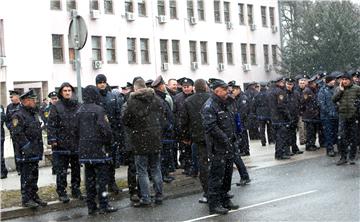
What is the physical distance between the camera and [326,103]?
1677 cm

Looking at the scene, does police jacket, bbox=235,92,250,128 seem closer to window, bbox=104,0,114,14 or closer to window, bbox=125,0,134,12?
window, bbox=104,0,114,14

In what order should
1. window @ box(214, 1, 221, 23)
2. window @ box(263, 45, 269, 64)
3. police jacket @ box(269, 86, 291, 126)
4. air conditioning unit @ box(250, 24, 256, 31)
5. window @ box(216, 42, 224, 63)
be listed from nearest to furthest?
police jacket @ box(269, 86, 291, 126) < window @ box(214, 1, 221, 23) < window @ box(216, 42, 224, 63) < air conditioning unit @ box(250, 24, 256, 31) < window @ box(263, 45, 269, 64)

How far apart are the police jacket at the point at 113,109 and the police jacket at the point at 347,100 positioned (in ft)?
16.0

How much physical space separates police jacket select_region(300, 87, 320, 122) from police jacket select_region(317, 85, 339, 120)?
36.7 inches

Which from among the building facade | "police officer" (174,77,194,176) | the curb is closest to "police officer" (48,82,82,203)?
the curb

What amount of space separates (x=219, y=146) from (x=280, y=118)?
6.88 metres

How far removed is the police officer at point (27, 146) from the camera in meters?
11.4

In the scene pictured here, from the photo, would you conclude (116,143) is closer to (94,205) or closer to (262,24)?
(94,205)

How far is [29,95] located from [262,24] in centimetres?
4336

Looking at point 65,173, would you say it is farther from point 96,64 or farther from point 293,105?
point 96,64

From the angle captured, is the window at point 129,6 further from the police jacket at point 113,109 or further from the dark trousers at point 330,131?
the police jacket at point 113,109

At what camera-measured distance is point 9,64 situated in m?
33.8

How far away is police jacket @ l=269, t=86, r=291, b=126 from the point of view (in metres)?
16.6

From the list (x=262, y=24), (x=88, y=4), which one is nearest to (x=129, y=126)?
(x=88, y=4)
